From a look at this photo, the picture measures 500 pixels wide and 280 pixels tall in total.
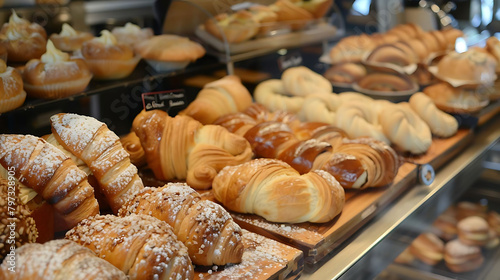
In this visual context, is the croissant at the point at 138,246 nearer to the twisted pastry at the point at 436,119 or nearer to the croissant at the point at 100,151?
the croissant at the point at 100,151

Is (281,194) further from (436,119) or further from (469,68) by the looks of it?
(469,68)

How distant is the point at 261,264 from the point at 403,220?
2.46ft

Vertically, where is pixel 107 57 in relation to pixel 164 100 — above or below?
above

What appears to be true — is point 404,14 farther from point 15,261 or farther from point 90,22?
point 15,261

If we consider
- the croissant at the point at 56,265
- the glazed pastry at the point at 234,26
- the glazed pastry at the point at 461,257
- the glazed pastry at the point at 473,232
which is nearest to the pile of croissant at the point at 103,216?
the croissant at the point at 56,265

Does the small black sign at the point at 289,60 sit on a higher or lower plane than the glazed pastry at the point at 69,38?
lower

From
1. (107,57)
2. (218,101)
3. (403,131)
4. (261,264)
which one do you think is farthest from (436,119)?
(107,57)

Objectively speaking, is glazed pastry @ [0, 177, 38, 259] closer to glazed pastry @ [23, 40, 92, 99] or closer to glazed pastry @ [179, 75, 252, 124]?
glazed pastry @ [23, 40, 92, 99]

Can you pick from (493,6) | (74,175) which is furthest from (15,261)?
(493,6)

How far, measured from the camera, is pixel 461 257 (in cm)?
271

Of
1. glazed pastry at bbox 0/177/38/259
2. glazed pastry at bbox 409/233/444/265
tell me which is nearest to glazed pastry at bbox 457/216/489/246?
glazed pastry at bbox 409/233/444/265

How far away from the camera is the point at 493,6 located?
3.44 m

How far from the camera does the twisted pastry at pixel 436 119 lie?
99.6 inches

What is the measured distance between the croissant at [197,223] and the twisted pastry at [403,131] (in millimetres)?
1192
